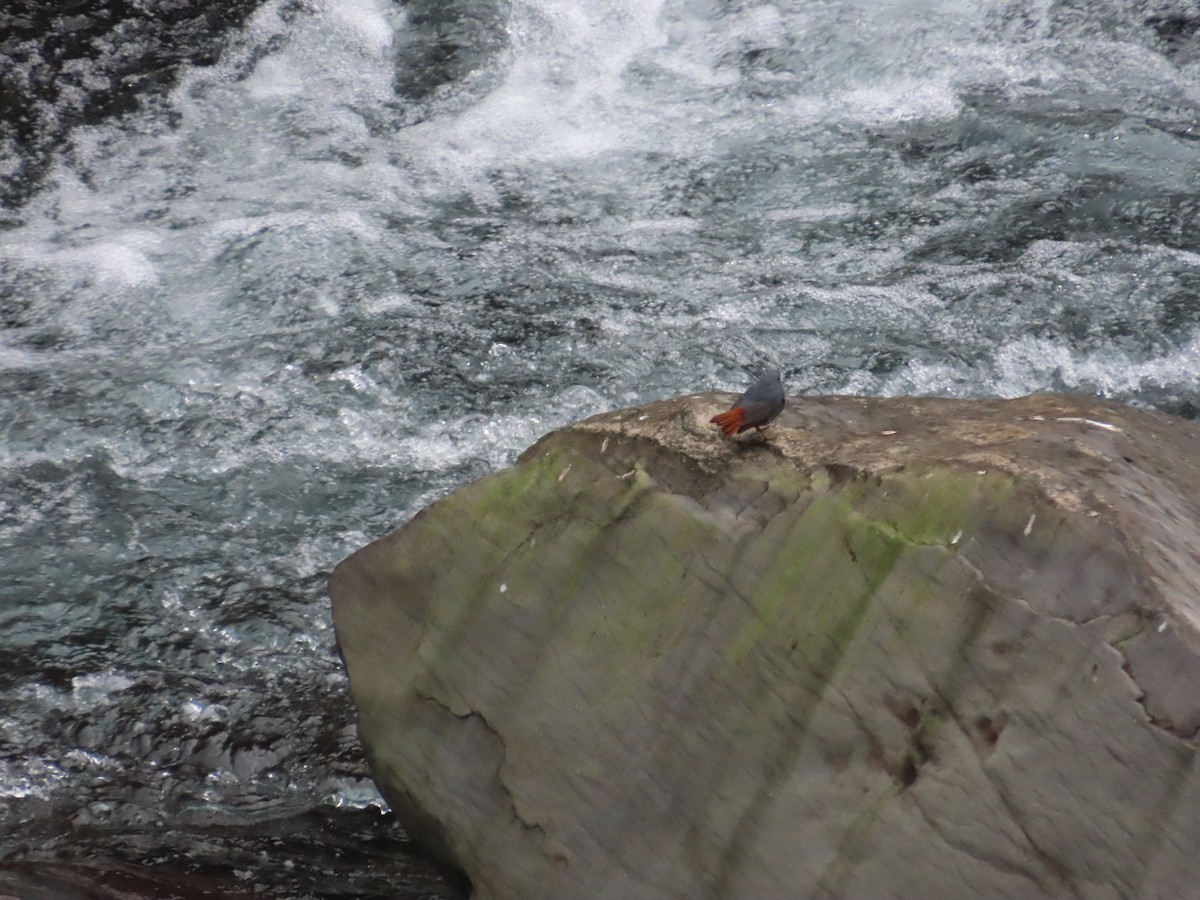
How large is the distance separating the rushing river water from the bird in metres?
1.18

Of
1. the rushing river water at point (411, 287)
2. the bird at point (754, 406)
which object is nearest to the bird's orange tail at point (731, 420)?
the bird at point (754, 406)

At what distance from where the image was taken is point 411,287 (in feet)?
15.8

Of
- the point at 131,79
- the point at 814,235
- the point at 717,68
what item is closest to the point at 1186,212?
the point at 814,235

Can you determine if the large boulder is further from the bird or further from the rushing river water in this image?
the rushing river water

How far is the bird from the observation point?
7.41ft

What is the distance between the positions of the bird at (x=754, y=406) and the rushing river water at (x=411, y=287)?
3.86ft

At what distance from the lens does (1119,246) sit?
4.83 metres

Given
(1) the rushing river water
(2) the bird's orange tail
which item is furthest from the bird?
(1) the rushing river water

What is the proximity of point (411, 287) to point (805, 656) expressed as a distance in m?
3.08

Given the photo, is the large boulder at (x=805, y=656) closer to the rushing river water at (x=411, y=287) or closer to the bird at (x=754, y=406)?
the bird at (x=754, y=406)

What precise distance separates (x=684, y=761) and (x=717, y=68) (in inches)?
194

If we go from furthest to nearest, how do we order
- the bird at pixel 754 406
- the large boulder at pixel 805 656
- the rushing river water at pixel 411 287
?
the rushing river water at pixel 411 287, the bird at pixel 754 406, the large boulder at pixel 805 656

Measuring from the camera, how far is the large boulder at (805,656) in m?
1.89

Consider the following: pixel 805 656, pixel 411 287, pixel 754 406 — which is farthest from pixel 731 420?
pixel 411 287
